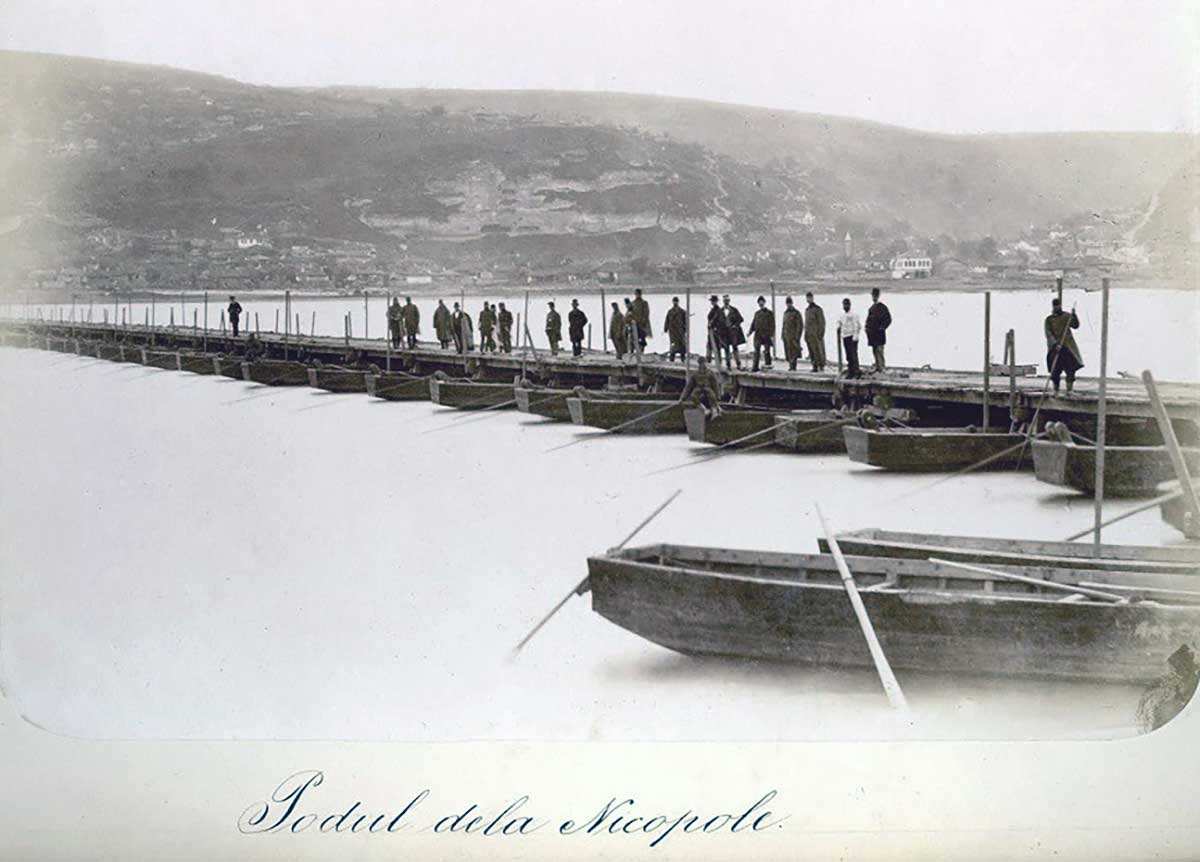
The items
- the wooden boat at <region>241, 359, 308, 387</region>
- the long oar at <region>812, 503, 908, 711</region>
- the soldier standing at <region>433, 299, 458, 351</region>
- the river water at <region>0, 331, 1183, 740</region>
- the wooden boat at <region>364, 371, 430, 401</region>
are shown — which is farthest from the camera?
the soldier standing at <region>433, 299, 458, 351</region>

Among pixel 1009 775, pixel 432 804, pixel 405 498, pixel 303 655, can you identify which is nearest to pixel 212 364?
pixel 405 498

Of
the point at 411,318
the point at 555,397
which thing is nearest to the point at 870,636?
the point at 555,397

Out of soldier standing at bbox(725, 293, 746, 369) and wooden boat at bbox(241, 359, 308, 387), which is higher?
soldier standing at bbox(725, 293, 746, 369)

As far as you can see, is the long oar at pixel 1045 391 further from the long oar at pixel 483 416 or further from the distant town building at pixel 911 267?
the long oar at pixel 483 416

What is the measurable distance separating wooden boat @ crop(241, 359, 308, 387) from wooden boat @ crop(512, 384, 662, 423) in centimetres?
399

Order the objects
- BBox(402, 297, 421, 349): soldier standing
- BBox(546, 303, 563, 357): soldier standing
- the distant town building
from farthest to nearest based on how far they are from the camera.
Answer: BBox(546, 303, 563, 357): soldier standing → BBox(402, 297, 421, 349): soldier standing → the distant town building

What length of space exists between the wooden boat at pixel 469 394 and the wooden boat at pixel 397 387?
4.32 ft

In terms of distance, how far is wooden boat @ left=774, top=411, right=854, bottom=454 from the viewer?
14023mm

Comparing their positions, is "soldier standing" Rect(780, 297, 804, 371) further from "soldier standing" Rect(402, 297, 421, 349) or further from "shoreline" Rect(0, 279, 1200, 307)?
"soldier standing" Rect(402, 297, 421, 349)

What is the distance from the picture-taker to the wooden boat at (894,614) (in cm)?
687

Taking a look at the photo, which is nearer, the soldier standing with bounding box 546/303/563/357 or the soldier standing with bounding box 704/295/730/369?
the soldier standing with bounding box 704/295/730/369

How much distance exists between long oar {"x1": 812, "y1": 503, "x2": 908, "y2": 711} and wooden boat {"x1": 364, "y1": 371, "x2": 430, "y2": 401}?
15.5 m

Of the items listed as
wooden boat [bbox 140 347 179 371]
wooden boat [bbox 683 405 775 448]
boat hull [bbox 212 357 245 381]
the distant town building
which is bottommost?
wooden boat [bbox 683 405 775 448]
